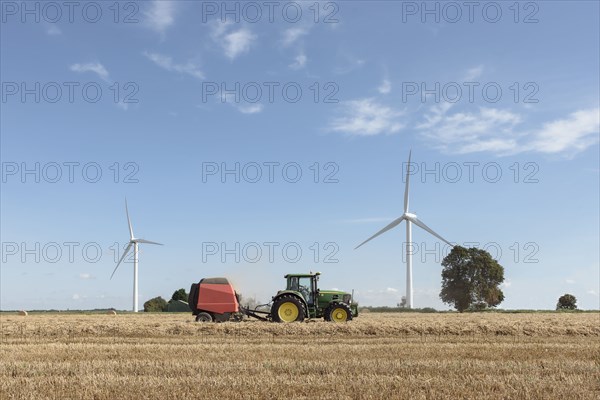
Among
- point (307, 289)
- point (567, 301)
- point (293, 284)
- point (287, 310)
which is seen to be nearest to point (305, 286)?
point (307, 289)

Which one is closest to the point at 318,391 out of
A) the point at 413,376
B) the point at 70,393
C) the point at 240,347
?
the point at 413,376

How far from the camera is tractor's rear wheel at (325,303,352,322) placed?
29.5 meters

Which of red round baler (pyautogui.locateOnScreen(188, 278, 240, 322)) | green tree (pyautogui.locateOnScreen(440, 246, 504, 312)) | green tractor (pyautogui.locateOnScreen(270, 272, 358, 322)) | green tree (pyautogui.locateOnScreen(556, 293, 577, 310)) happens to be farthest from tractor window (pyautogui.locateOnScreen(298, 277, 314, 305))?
green tree (pyautogui.locateOnScreen(556, 293, 577, 310))

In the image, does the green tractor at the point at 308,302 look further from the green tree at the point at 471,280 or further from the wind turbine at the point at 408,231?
the green tree at the point at 471,280

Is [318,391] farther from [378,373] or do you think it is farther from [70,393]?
[70,393]

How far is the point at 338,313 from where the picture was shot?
97.2 feet

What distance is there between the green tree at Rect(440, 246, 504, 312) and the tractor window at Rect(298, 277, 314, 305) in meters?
53.6

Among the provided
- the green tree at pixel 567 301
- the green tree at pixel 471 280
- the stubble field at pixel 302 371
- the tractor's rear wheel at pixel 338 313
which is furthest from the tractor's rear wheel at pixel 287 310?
the green tree at pixel 567 301

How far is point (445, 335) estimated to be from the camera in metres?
25.5

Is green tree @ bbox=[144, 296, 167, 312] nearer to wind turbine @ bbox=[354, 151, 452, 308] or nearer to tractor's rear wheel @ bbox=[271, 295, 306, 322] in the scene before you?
wind turbine @ bbox=[354, 151, 452, 308]

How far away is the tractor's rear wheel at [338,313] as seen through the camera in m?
29.5

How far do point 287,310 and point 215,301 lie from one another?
408cm

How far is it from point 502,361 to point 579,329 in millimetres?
15173

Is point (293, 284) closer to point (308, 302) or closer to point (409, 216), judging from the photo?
point (308, 302)
